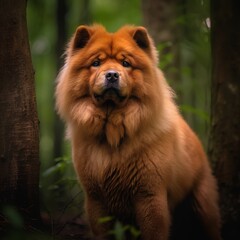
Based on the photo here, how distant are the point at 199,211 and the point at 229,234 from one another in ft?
2.08

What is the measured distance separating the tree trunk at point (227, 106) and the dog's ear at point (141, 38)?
1260 mm

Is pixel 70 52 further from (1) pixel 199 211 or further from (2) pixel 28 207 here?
(1) pixel 199 211

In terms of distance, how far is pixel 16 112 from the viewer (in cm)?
448

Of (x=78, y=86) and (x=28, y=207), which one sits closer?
(x=28, y=207)

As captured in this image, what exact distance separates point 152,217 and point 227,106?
6.92ft

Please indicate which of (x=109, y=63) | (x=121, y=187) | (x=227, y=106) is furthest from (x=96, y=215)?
(x=227, y=106)

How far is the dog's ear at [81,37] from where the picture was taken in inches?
211

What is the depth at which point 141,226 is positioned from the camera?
501 cm

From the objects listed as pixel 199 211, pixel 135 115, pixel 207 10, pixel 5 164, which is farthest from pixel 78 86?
pixel 207 10

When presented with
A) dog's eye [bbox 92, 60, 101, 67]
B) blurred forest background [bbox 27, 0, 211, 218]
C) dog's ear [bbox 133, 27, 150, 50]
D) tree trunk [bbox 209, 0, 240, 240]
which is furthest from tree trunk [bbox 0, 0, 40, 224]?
tree trunk [bbox 209, 0, 240, 240]

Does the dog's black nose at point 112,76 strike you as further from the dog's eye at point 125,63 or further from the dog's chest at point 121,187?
the dog's chest at point 121,187

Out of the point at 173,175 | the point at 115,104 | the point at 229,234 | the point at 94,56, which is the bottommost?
the point at 229,234

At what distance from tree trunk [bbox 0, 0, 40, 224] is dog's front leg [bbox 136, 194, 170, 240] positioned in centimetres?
124

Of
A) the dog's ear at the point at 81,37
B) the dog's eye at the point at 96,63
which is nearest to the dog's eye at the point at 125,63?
the dog's eye at the point at 96,63
